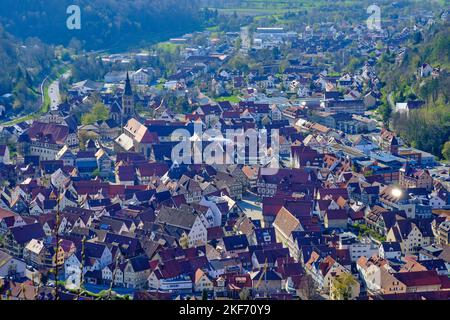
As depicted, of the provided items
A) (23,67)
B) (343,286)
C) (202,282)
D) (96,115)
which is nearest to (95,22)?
(23,67)

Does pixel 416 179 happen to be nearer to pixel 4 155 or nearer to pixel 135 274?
pixel 135 274

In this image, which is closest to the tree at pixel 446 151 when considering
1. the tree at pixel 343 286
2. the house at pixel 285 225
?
the house at pixel 285 225

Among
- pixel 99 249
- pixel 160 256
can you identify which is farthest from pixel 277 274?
pixel 99 249

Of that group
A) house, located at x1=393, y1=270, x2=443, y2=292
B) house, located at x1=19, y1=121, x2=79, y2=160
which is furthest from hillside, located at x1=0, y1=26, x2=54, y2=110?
house, located at x1=393, y1=270, x2=443, y2=292

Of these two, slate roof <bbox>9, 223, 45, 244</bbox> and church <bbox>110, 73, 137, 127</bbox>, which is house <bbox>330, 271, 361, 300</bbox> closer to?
slate roof <bbox>9, 223, 45, 244</bbox>

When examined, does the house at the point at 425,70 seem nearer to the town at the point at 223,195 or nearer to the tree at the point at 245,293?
the town at the point at 223,195

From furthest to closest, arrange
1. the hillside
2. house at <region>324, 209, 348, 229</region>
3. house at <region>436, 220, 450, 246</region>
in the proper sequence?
1. the hillside
2. house at <region>324, 209, 348, 229</region>
3. house at <region>436, 220, 450, 246</region>
